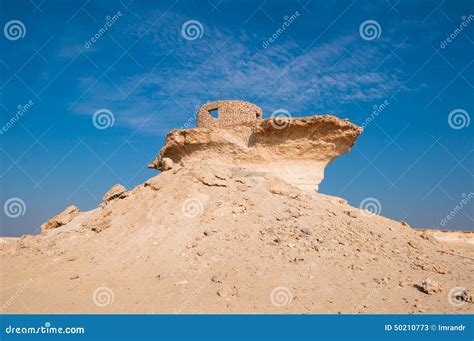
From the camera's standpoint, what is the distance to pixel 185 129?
1464 centimetres

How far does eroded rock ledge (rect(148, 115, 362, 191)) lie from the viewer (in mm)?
13406

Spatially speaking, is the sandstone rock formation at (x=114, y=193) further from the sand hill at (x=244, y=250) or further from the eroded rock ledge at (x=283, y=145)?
the eroded rock ledge at (x=283, y=145)

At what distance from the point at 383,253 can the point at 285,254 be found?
244cm

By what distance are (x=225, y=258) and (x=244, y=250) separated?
510mm

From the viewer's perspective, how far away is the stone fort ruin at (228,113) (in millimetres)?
14797

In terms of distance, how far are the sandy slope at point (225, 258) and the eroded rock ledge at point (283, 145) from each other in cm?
145

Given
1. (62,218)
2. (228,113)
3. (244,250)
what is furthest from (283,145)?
(62,218)

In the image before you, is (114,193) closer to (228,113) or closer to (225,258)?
(228,113)

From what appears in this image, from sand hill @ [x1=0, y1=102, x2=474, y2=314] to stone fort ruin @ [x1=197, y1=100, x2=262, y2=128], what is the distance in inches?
44.0

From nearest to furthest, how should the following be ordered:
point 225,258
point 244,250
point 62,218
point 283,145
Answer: point 225,258 < point 244,250 < point 62,218 < point 283,145

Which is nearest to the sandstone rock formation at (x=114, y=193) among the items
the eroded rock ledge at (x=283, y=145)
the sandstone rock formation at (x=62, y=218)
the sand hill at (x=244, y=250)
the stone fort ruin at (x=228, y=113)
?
the sand hill at (x=244, y=250)

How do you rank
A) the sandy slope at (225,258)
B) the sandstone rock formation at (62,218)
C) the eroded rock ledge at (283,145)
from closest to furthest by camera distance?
the sandy slope at (225,258), the sandstone rock formation at (62,218), the eroded rock ledge at (283,145)

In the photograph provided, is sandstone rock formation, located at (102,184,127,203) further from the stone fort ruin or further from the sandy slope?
the stone fort ruin

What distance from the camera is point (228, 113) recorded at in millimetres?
14836
